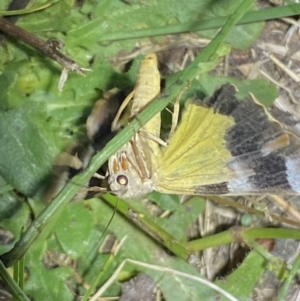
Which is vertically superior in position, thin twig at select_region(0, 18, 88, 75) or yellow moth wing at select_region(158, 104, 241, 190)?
thin twig at select_region(0, 18, 88, 75)

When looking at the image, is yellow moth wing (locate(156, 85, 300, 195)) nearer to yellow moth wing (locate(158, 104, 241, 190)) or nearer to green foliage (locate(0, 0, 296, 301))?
yellow moth wing (locate(158, 104, 241, 190))

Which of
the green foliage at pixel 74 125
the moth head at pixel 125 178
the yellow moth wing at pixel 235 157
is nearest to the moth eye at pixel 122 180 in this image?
the moth head at pixel 125 178

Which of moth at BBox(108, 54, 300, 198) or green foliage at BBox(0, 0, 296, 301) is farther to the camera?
green foliage at BBox(0, 0, 296, 301)

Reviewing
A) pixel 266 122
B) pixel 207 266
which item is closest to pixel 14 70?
pixel 266 122

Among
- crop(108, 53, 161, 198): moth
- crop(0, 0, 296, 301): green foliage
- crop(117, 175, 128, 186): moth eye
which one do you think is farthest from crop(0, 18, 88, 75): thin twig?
crop(117, 175, 128, 186): moth eye

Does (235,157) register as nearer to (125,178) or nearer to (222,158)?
Result: (222,158)

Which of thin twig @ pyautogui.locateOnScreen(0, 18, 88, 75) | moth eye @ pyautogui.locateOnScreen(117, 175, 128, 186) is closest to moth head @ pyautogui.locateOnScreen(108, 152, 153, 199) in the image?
moth eye @ pyautogui.locateOnScreen(117, 175, 128, 186)

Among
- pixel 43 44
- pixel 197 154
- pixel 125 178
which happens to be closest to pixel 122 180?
pixel 125 178

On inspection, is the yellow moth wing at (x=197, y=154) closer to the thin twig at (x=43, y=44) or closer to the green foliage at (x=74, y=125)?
the green foliage at (x=74, y=125)
